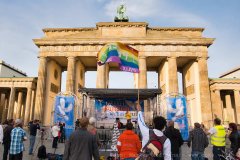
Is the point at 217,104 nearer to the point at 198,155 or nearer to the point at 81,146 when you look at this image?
the point at 198,155

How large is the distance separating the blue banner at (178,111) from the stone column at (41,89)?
20.2 meters

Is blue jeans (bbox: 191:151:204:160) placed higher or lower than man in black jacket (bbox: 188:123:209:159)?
lower

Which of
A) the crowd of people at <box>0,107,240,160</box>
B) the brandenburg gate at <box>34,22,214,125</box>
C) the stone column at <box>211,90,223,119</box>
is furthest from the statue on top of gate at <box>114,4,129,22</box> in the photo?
the crowd of people at <box>0,107,240,160</box>

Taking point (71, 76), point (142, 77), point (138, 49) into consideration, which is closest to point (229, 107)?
point (142, 77)

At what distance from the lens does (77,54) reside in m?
34.2

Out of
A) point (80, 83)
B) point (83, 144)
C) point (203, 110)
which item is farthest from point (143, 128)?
point (80, 83)

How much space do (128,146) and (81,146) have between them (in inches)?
56.6

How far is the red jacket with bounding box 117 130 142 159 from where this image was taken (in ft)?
16.9

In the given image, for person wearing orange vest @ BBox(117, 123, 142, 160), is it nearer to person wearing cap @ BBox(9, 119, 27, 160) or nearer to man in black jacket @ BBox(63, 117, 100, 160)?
man in black jacket @ BBox(63, 117, 100, 160)

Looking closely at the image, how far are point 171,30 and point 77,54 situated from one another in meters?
15.8

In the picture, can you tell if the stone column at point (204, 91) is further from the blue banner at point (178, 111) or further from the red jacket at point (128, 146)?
the red jacket at point (128, 146)

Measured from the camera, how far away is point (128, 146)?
16.9 ft

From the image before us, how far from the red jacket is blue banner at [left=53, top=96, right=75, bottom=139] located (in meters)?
16.2

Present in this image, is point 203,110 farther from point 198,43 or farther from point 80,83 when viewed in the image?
point 80,83
